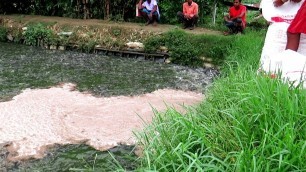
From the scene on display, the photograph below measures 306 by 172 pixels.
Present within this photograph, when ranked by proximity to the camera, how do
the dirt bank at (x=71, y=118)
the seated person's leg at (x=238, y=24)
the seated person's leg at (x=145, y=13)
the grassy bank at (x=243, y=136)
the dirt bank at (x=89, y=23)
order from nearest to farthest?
the grassy bank at (x=243, y=136), the dirt bank at (x=71, y=118), the seated person's leg at (x=238, y=24), the dirt bank at (x=89, y=23), the seated person's leg at (x=145, y=13)

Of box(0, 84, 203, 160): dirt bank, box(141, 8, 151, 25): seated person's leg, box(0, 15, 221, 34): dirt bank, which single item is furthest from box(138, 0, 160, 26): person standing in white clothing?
box(0, 84, 203, 160): dirt bank

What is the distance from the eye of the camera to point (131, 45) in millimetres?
7727

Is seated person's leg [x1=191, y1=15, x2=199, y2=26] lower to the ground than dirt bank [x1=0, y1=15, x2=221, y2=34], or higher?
higher

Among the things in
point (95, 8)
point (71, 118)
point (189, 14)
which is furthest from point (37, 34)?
point (71, 118)

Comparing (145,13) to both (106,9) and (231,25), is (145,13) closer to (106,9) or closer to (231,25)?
(106,9)

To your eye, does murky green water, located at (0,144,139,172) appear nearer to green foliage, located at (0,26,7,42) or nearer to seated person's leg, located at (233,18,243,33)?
seated person's leg, located at (233,18,243,33)

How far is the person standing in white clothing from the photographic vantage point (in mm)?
8352

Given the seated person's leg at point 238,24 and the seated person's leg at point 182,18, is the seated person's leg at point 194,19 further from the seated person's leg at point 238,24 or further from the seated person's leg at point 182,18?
the seated person's leg at point 238,24

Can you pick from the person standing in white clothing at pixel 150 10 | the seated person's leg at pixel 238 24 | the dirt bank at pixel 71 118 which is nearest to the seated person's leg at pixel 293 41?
the dirt bank at pixel 71 118

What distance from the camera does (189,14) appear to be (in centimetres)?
802

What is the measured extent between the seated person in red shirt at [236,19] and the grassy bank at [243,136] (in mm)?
4719

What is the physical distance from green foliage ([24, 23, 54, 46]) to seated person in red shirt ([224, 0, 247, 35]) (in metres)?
3.94

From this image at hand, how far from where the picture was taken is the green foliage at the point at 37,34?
8312mm

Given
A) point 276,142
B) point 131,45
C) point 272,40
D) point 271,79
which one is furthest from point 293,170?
point 131,45
